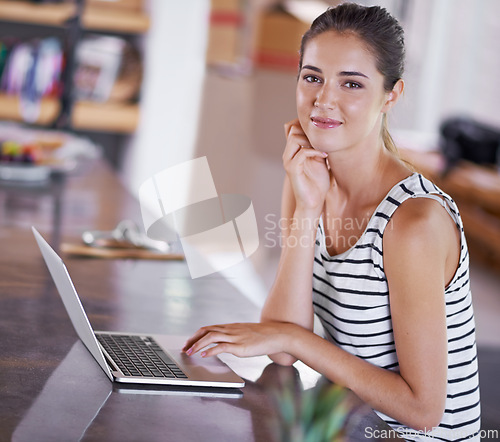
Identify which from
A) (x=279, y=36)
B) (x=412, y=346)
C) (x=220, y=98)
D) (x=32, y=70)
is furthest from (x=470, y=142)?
(x=412, y=346)

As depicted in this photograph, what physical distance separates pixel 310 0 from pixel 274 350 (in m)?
3.92

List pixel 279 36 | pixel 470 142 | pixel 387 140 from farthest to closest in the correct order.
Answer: pixel 470 142
pixel 279 36
pixel 387 140

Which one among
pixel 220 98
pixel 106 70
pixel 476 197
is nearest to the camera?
pixel 106 70

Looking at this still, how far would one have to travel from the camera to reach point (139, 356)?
1.15 m

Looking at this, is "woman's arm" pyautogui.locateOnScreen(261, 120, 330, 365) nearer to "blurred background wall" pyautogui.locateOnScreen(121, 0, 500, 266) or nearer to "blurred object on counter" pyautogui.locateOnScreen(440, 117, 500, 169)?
"blurred background wall" pyautogui.locateOnScreen(121, 0, 500, 266)

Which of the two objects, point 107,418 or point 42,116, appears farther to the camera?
point 42,116

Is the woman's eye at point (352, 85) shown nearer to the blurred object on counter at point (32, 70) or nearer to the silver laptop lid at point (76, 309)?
the silver laptop lid at point (76, 309)

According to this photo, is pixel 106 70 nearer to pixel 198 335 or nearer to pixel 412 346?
pixel 198 335

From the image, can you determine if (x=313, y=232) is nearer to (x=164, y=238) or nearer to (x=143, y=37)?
(x=164, y=238)

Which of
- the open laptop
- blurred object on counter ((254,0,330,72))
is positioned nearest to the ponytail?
the open laptop

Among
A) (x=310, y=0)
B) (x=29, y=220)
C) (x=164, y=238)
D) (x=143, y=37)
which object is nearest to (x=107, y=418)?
(x=164, y=238)

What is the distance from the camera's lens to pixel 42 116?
4.09 meters

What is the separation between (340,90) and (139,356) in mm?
519

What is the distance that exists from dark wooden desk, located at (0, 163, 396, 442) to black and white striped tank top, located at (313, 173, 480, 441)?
148 mm
